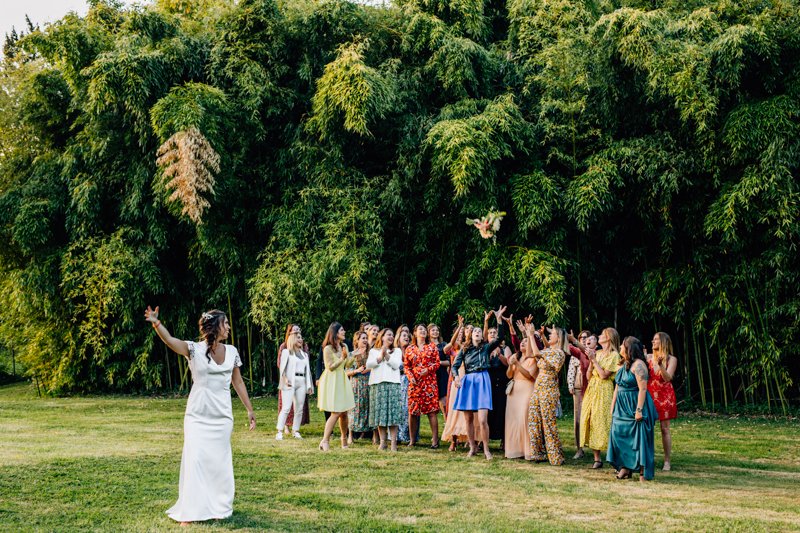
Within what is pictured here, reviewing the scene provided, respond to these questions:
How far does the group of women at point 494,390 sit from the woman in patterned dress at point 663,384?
1 cm

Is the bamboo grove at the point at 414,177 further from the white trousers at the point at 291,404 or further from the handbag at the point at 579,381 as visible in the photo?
the white trousers at the point at 291,404

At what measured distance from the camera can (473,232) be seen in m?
14.2

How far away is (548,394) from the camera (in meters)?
8.66

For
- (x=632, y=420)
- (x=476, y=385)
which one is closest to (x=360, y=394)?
(x=476, y=385)

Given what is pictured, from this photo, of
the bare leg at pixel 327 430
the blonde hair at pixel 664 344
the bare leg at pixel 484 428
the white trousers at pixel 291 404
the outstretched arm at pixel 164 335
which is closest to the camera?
the outstretched arm at pixel 164 335

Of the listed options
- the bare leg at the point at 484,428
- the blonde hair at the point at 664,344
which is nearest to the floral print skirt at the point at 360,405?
the bare leg at the point at 484,428

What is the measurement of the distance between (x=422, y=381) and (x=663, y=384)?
117 inches

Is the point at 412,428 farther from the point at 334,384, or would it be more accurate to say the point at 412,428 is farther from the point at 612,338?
the point at 612,338

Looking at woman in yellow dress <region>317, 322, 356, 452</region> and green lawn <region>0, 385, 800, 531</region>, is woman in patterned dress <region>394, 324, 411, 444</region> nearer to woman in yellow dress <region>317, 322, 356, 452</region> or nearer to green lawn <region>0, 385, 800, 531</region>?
green lawn <region>0, 385, 800, 531</region>

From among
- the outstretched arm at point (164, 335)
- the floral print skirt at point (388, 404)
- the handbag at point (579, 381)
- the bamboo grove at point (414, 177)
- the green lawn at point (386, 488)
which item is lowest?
the green lawn at point (386, 488)

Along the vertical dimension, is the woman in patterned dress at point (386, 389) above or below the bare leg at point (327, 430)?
above

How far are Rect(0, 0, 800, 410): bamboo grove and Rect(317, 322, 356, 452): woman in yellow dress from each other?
4267 millimetres

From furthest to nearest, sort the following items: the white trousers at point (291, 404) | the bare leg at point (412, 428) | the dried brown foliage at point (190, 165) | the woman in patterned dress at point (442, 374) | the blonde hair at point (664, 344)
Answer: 1. the dried brown foliage at point (190, 165)
2. the white trousers at point (291, 404)
3. the woman in patterned dress at point (442, 374)
4. the bare leg at point (412, 428)
5. the blonde hair at point (664, 344)

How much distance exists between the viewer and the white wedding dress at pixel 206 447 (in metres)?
5.79
